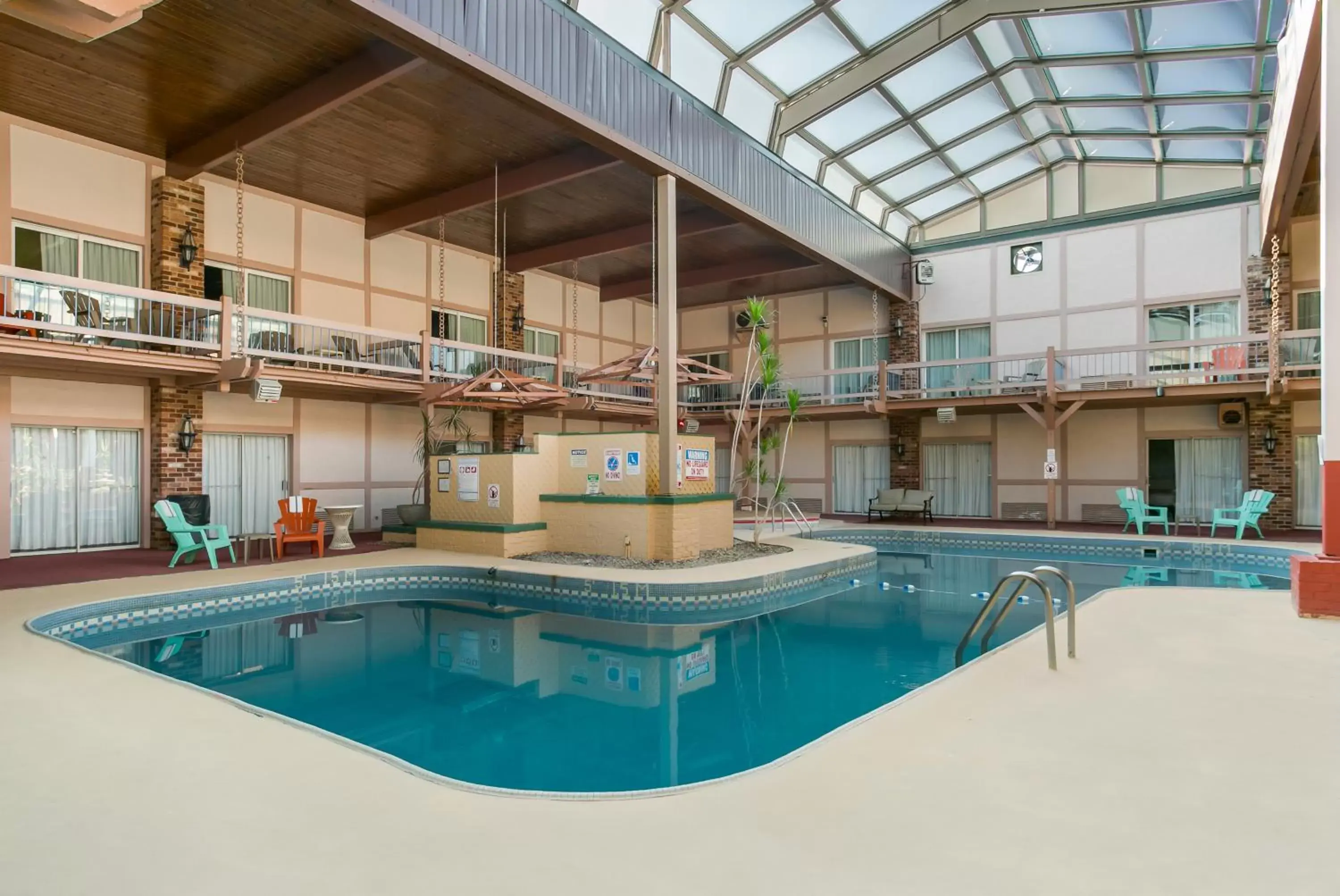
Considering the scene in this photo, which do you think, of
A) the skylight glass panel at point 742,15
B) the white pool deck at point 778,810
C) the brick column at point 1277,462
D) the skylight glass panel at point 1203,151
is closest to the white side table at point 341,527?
the white pool deck at point 778,810

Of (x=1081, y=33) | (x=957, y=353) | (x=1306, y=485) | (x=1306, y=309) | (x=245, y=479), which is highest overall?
(x=1081, y=33)

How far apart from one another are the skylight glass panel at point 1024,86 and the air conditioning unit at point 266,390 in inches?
474

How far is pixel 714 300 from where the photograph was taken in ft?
63.7

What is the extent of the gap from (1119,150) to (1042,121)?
182cm

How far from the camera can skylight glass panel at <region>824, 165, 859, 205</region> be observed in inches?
575

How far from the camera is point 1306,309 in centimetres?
1311

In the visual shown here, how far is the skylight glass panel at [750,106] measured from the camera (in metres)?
11.9

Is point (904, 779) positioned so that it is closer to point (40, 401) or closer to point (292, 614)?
point (292, 614)

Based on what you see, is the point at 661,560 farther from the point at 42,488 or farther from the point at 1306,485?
the point at 1306,485

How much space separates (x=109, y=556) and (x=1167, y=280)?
58.4 ft

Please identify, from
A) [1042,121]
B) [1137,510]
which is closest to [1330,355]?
[1137,510]

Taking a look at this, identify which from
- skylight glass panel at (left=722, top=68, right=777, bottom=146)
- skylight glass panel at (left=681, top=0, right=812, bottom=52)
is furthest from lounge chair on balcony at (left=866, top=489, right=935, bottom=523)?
skylight glass panel at (left=681, top=0, right=812, bottom=52)

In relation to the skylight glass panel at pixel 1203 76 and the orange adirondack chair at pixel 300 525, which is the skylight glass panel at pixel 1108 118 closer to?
the skylight glass panel at pixel 1203 76

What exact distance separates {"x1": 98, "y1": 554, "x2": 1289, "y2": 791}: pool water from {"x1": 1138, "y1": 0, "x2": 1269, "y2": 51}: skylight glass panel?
765 cm
